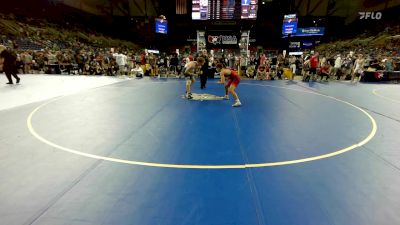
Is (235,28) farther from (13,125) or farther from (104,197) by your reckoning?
(104,197)

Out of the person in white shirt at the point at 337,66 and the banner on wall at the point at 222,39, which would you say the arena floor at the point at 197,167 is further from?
the banner on wall at the point at 222,39

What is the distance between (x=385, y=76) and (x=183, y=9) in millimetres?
24238

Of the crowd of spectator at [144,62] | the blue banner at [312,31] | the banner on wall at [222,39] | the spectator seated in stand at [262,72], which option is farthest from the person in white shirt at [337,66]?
the blue banner at [312,31]

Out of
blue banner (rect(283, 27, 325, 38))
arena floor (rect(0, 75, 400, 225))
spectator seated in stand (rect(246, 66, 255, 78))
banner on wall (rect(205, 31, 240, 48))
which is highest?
blue banner (rect(283, 27, 325, 38))

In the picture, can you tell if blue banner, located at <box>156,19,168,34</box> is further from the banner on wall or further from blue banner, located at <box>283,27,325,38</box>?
blue banner, located at <box>283,27,325,38</box>

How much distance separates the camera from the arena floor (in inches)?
113

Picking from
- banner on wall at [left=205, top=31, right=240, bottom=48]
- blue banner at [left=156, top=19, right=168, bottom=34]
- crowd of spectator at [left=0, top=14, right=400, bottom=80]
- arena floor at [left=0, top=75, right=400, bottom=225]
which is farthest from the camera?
blue banner at [left=156, top=19, right=168, bottom=34]

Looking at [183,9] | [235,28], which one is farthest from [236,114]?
[183,9]

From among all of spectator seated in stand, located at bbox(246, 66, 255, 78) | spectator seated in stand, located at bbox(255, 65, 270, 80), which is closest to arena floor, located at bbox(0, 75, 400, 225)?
spectator seated in stand, located at bbox(255, 65, 270, 80)

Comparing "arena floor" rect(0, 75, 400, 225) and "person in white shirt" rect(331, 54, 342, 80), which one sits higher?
Answer: "person in white shirt" rect(331, 54, 342, 80)

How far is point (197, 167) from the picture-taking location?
395 centimetres

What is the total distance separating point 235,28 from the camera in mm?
31656

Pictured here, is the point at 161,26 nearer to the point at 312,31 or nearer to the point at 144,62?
the point at 144,62

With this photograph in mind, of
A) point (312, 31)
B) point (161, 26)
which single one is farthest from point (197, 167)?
point (312, 31)
